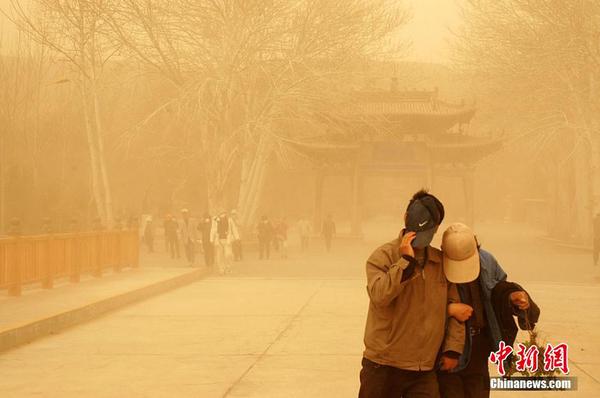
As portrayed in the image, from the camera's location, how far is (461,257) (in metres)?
4.11

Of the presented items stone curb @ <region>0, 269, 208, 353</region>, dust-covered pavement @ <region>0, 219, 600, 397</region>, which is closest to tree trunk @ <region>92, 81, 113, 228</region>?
dust-covered pavement @ <region>0, 219, 600, 397</region>

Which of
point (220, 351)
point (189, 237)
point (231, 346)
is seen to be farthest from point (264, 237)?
point (220, 351)

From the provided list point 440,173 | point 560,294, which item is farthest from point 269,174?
point 560,294

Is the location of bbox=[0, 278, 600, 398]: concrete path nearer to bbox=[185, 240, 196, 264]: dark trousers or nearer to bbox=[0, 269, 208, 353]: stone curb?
bbox=[0, 269, 208, 353]: stone curb

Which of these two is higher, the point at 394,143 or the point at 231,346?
the point at 394,143

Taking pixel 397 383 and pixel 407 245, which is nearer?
pixel 407 245

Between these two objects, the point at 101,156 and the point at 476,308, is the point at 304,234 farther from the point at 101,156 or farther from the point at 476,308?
the point at 476,308

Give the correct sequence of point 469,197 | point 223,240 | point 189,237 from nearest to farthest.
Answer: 1. point 223,240
2. point 189,237
3. point 469,197

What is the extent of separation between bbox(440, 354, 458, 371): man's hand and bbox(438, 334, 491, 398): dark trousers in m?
0.09

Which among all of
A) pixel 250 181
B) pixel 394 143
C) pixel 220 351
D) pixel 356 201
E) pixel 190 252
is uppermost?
pixel 394 143

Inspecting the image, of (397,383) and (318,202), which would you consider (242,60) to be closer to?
(318,202)

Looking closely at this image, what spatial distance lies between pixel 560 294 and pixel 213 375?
428 inches

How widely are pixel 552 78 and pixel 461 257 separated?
34.8m

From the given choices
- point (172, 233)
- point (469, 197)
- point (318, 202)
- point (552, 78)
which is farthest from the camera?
point (469, 197)
